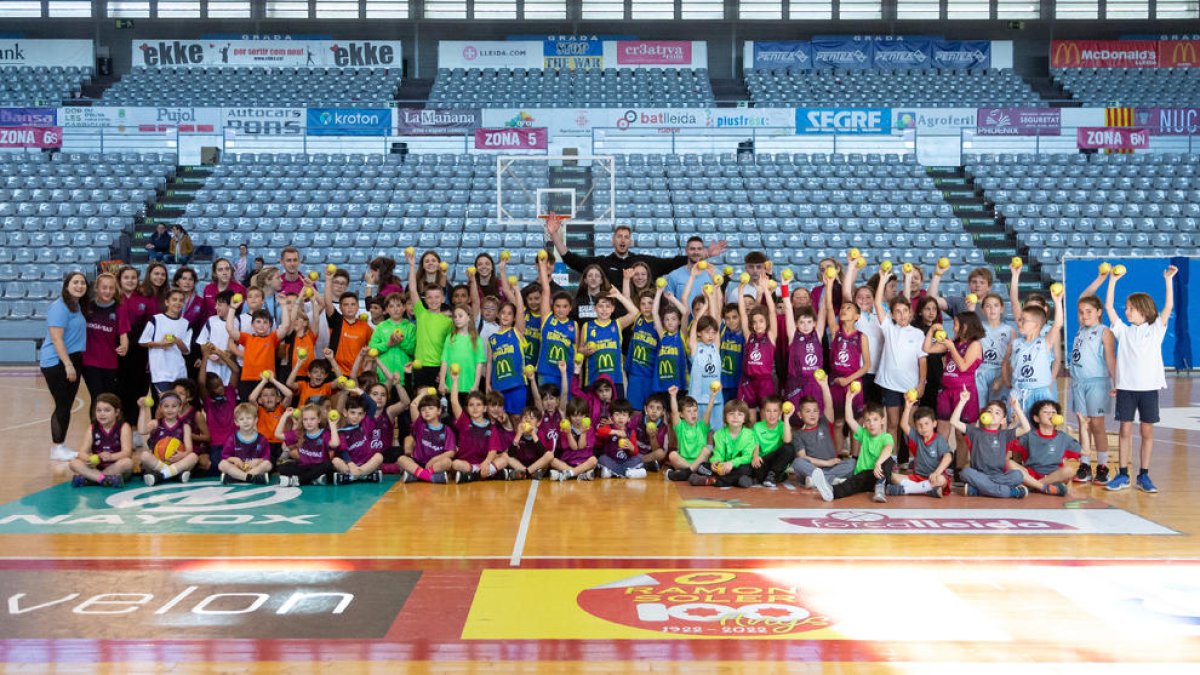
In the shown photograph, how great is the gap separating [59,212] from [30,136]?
3.51 m

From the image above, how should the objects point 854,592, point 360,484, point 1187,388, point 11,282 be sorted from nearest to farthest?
1. point 854,592
2. point 360,484
3. point 1187,388
4. point 11,282

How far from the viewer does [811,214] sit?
873 inches

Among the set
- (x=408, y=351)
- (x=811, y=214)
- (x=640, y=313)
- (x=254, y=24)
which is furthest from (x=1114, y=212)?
(x=254, y=24)

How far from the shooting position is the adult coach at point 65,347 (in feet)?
29.7

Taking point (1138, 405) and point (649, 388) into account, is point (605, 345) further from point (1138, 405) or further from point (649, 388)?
point (1138, 405)

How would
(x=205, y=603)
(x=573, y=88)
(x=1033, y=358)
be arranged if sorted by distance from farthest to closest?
(x=573, y=88) < (x=1033, y=358) < (x=205, y=603)

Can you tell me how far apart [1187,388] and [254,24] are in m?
28.9

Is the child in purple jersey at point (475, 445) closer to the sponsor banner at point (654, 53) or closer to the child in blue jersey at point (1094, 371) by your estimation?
the child in blue jersey at point (1094, 371)

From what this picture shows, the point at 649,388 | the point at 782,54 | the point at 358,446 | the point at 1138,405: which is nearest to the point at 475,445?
the point at 358,446

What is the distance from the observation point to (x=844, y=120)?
2484 centimetres

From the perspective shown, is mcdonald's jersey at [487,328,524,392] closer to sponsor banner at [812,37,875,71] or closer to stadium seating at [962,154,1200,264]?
stadium seating at [962,154,1200,264]

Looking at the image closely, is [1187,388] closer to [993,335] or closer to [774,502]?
[993,335]

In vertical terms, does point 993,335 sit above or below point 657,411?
above

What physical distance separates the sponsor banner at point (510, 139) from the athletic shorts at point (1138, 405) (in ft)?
56.2
